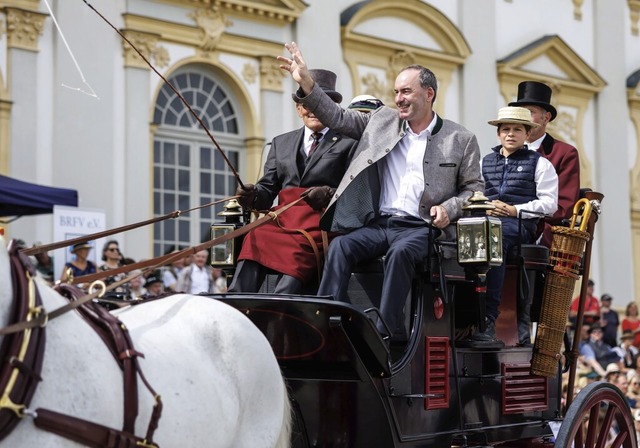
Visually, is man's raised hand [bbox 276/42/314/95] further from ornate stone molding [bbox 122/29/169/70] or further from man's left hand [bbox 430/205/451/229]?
ornate stone molding [bbox 122/29/169/70]

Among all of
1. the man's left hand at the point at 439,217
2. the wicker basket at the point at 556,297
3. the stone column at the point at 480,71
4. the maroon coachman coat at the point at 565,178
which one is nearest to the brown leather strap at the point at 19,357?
the man's left hand at the point at 439,217

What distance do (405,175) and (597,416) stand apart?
5.74 feet

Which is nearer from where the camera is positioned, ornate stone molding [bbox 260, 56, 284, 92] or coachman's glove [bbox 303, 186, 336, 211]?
coachman's glove [bbox 303, 186, 336, 211]

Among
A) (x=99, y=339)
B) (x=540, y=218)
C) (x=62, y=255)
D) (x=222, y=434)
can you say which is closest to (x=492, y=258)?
(x=540, y=218)

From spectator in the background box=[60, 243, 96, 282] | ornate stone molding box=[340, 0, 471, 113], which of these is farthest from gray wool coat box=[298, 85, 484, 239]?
ornate stone molding box=[340, 0, 471, 113]

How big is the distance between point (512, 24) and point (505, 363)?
15654 mm

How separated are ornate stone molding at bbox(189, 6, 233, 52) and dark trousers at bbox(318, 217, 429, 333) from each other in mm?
11095

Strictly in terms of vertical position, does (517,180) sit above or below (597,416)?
above

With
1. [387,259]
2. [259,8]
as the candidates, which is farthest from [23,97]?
[387,259]

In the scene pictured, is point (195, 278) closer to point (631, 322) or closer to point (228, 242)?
point (228, 242)

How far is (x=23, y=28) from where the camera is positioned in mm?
14508

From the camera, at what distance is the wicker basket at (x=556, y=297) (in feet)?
21.7

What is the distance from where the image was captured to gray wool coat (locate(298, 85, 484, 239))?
5754mm

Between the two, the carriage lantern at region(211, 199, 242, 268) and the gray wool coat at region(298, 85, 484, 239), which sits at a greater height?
the gray wool coat at region(298, 85, 484, 239)
